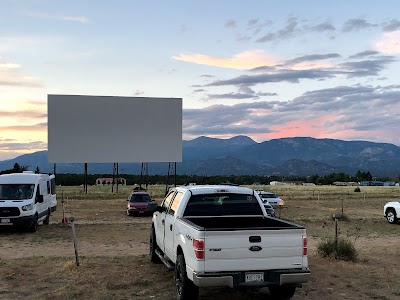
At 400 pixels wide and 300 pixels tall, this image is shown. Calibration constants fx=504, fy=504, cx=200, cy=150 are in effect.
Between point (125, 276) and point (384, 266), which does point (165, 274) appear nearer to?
point (125, 276)

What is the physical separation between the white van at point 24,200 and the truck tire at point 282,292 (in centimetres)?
1285

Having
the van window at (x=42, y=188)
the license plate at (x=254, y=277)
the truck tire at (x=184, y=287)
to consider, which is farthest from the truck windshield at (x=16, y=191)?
the license plate at (x=254, y=277)

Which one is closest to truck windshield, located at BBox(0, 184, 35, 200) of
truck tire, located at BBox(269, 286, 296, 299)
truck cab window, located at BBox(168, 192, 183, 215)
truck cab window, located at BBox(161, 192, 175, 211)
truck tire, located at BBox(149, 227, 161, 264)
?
truck tire, located at BBox(149, 227, 161, 264)

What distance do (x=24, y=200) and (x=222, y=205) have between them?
39.5 ft

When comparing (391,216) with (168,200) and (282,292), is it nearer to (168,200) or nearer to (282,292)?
(168,200)

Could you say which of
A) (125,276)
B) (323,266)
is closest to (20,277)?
(125,276)

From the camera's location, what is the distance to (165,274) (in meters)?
11.0

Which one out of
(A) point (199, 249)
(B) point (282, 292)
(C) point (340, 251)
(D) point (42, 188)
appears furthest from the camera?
(D) point (42, 188)

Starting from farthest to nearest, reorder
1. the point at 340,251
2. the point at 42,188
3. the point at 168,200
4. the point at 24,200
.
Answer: the point at 42,188 < the point at 24,200 < the point at 340,251 < the point at 168,200

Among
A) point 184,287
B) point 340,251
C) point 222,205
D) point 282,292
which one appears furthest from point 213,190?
point 340,251

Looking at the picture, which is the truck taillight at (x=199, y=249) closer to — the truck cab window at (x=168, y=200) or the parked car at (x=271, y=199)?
the truck cab window at (x=168, y=200)

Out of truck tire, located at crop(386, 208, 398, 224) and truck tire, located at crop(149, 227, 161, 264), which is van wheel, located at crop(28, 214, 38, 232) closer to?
truck tire, located at crop(149, 227, 161, 264)

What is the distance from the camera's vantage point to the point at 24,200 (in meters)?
19.5

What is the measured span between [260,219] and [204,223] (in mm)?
1116
